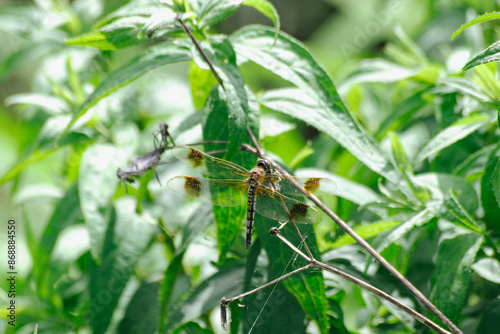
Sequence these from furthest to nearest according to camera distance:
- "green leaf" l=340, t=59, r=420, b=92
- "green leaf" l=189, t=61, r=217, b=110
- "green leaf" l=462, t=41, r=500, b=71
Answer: "green leaf" l=340, t=59, r=420, b=92, "green leaf" l=189, t=61, r=217, b=110, "green leaf" l=462, t=41, r=500, b=71

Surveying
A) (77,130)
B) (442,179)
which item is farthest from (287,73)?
(77,130)

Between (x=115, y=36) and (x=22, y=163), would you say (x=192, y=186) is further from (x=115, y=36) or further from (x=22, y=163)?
(x=22, y=163)

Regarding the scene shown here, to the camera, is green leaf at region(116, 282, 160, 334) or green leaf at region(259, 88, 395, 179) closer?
green leaf at region(259, 88, 395, 179)

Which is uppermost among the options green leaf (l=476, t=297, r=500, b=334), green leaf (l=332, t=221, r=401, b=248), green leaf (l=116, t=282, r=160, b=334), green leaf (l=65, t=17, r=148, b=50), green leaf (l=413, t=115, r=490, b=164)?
green leaf (l=65, t=17, r=148, b=50)

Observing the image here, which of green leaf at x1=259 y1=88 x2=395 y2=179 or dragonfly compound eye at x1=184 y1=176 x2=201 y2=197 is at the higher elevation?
green leaf at x1=259 y1=88 x2=395 y2=179

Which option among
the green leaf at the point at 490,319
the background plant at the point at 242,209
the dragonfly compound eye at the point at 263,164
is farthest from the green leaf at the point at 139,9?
the green leaf at the point at 490,319

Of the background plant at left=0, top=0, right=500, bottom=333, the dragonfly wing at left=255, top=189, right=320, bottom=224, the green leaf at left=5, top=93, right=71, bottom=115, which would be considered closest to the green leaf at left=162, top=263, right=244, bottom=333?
the background plant at left=0, top=0, right=500, bottom=333

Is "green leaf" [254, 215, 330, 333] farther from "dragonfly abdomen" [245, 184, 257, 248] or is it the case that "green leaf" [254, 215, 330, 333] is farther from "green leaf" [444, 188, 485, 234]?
"green leaf" [444, 188, 485, 234]
